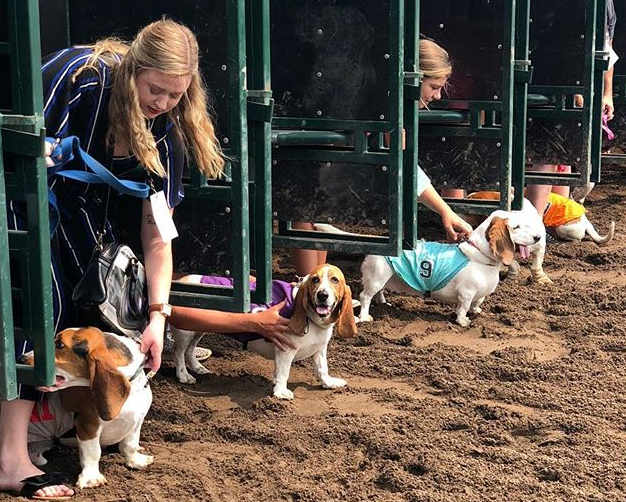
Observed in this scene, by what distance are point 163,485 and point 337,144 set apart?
71.3 inches

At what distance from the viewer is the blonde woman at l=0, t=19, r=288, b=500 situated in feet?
12.4

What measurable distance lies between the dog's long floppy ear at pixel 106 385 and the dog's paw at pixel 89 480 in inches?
10.2

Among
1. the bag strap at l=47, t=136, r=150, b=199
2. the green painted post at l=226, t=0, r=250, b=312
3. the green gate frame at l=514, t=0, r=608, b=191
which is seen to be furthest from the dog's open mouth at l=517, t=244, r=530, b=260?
the bag strap at l=47, t=136, r=150, b=199

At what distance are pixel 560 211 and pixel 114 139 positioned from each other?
14.6 ft

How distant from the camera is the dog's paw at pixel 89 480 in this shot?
3.89 metres

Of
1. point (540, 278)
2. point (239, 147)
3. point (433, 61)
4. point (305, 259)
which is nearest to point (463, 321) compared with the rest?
point (305, 259)

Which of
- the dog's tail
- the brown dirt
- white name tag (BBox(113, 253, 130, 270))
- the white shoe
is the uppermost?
white name tag (BBox(113, 253, 130, 270))

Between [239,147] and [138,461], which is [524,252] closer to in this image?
[239,147]

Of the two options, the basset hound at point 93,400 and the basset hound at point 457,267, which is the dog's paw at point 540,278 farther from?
the basset hound at point 93,400

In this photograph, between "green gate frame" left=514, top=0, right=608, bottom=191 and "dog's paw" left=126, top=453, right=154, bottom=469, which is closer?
"dog's paw" left=126, top=453, right=154, bottom=469

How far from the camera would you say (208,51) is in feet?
14.3

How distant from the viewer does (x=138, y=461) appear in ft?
13.4

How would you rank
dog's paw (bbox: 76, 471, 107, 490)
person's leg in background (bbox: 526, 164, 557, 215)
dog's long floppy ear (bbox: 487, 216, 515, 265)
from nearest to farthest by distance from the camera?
dog's paw (bbox: 76, 471, 107, 490) < dog's long floppy ear (bbox: 487, 216, 515, 265) < person's leg in background (bbox: 526, 164, 557, 215)

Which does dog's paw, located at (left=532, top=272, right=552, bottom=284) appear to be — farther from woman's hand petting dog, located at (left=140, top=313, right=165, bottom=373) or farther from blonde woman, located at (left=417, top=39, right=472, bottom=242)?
woman's hand petting dog, located at (left=140, top=313, right=165, bottom=373)
